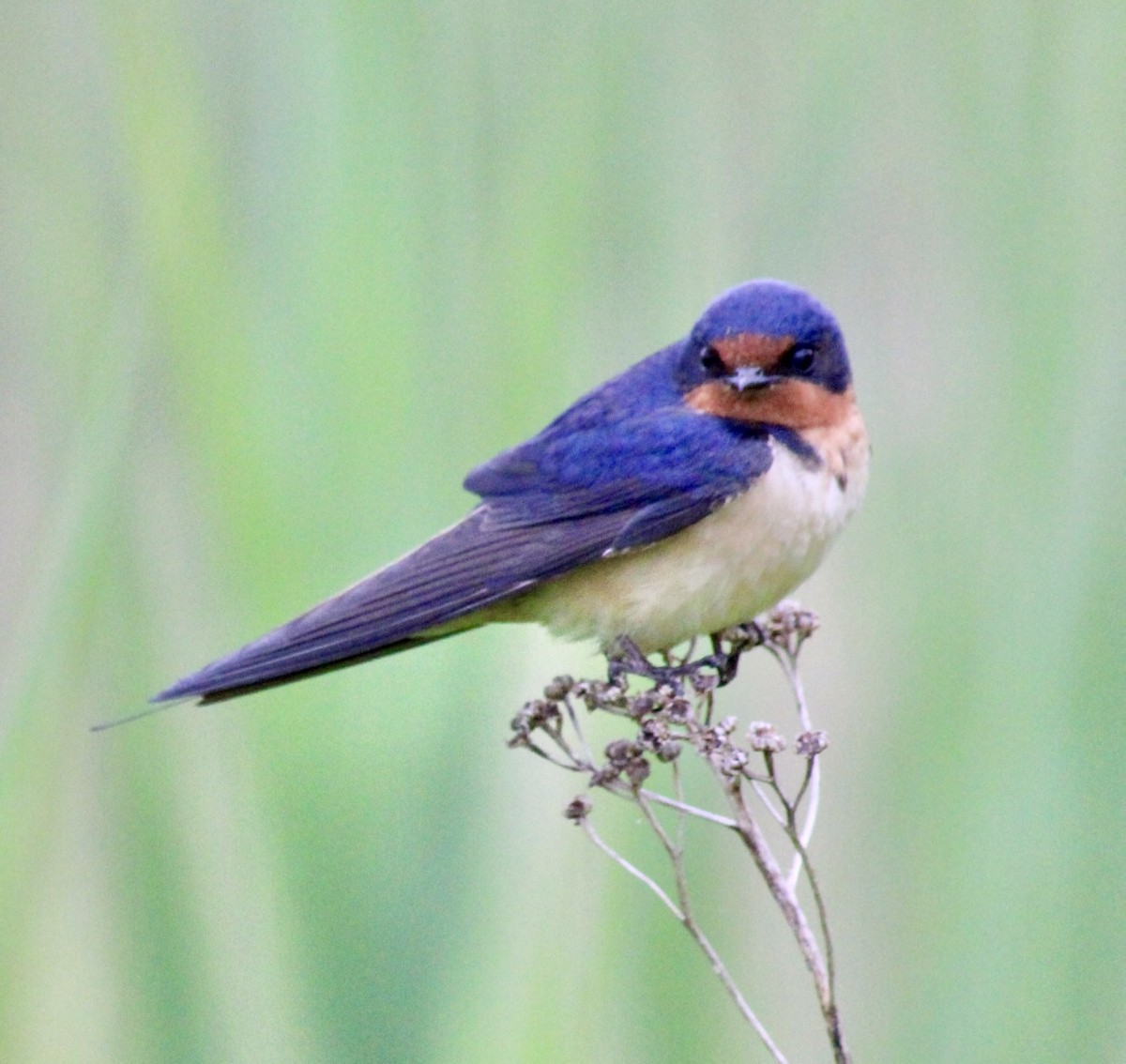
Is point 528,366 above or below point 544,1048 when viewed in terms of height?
above

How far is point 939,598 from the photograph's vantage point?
1.23m

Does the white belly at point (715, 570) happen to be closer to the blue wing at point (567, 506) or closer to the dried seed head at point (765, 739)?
the blue wing at point (567, 506)

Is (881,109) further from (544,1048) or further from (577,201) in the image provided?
(544,1048)

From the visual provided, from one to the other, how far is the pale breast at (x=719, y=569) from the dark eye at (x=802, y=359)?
2.8 inches

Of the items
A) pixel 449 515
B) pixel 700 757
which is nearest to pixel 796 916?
pixel 700 757

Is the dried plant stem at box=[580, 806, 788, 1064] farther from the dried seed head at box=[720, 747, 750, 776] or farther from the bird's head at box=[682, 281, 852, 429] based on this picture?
the bird's head at box=[682, 281, 852, 429]

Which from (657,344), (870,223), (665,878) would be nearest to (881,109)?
(870,223)

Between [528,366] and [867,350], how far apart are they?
851 mm

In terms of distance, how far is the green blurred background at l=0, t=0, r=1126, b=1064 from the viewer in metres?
0.89

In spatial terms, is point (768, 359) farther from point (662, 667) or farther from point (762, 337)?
point (662, 667)

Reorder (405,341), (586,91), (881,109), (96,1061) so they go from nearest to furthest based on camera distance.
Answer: (96,1061), (405,341), (586,91), (881,109)

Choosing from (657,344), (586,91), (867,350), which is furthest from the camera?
(867,350)

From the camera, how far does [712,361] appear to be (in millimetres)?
1507

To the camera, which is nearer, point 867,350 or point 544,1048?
point 544,1048
